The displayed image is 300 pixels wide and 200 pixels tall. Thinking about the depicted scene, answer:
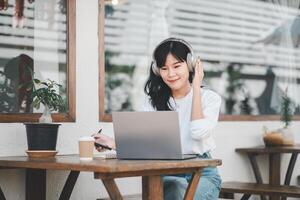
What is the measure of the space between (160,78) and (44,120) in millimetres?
660

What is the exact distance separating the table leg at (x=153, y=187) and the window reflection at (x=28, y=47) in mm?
1235

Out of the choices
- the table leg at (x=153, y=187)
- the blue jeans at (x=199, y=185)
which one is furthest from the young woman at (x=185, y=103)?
the table leg at (x=153, y=187)

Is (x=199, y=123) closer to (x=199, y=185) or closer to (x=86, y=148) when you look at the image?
(x=199, y=185)

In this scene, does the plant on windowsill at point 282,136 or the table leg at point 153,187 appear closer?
the table leg at point 153,187

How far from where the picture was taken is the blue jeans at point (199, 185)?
309 centimetres

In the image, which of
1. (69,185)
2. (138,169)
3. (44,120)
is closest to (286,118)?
(69,185)

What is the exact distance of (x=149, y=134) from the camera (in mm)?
2871

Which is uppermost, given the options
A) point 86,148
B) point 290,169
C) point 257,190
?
point 86,148

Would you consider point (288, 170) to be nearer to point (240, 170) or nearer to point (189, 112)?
point (240, 170)

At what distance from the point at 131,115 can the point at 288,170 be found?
263 centimetres

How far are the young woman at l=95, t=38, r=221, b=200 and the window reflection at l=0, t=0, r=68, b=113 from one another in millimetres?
724

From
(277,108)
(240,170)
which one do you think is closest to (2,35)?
(240,170)

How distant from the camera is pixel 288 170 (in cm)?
520

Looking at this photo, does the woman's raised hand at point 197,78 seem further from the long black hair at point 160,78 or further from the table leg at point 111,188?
the table leg at point 111,188
